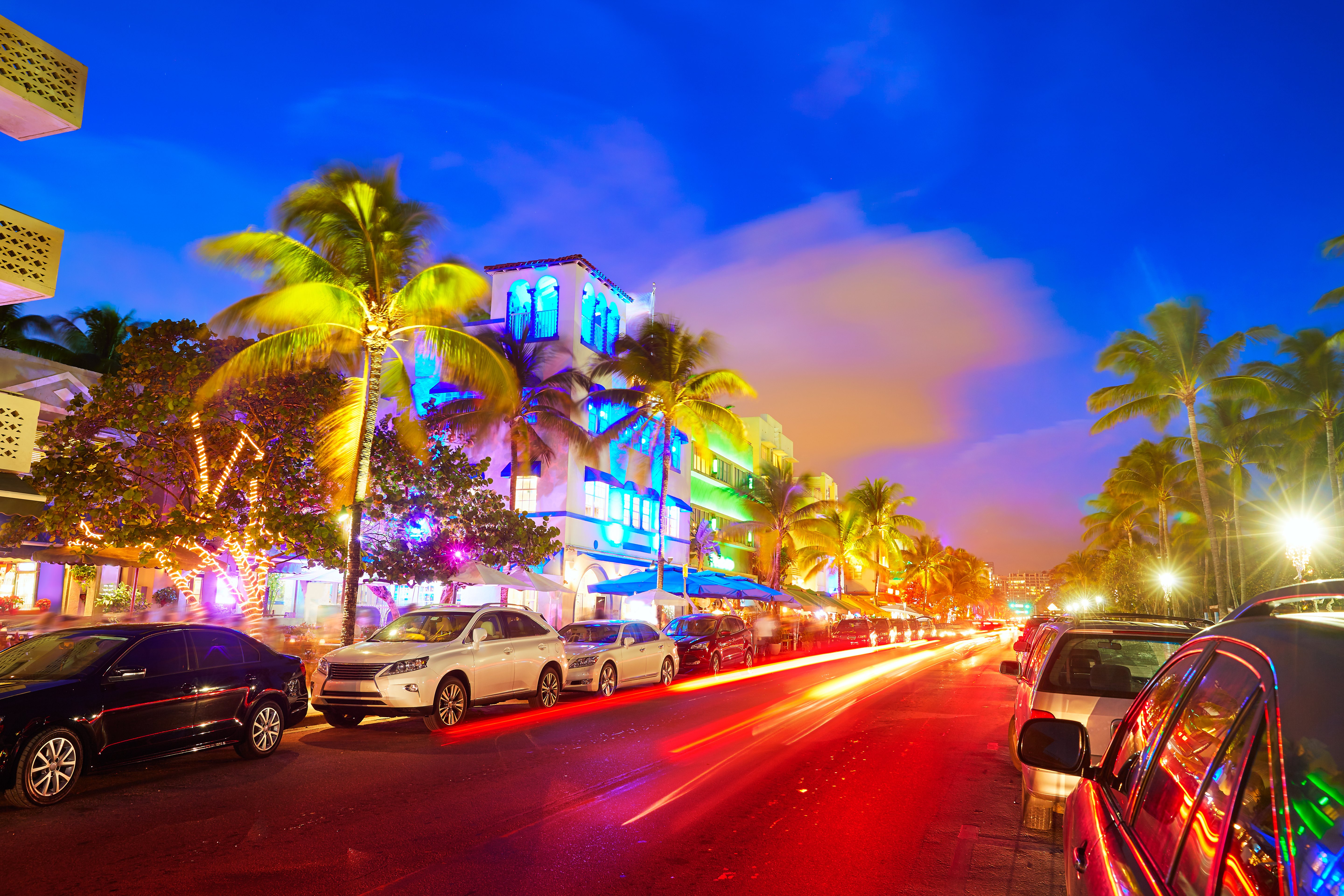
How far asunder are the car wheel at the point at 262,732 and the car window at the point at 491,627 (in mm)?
3708

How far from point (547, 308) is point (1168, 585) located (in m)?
34.1

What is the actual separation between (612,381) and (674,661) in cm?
1999

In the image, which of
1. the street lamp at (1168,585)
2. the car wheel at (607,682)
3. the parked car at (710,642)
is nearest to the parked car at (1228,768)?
the car wheel at (607,682)

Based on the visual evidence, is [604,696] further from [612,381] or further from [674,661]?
[612,381]

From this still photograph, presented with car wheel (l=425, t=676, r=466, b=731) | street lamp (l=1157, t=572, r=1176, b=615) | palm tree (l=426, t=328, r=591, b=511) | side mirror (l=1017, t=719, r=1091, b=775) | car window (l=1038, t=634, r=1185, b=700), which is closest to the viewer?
side mirror (l=1017, t=719, r=1091, b=775)

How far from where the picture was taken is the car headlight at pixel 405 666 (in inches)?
481

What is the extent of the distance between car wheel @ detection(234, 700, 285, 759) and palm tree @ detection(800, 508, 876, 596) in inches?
2019

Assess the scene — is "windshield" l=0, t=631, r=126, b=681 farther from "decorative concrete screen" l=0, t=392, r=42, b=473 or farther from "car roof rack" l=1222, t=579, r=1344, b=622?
"car roof rack" l=1222, t=579, r=1344, b=622

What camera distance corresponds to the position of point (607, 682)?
723 inches

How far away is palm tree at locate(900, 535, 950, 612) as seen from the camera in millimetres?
103812

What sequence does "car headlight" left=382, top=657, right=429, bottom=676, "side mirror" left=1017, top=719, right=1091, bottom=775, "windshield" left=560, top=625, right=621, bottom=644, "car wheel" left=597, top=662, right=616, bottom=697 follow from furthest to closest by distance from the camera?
"windshield" left=560, top=625, right=621, bottom=644 < "car wheel" left=597, top=662, right=616, bottom=697 < "car headlight" left=382, top=657, right=429, bottom=676 < "side mirror" left=1017, top=719, right=1091, bottom=775

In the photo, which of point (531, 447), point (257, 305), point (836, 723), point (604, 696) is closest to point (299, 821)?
point (836, 723)

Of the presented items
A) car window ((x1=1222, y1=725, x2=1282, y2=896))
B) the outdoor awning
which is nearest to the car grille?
the outdoor awning

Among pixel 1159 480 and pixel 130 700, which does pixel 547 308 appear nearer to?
pixel 130 700
